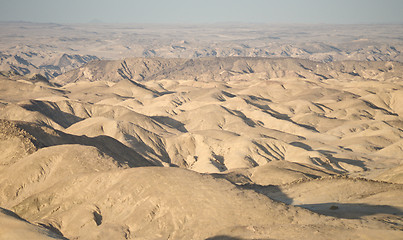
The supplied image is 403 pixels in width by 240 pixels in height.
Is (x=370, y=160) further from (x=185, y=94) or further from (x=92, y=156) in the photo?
(x=185, y=94)

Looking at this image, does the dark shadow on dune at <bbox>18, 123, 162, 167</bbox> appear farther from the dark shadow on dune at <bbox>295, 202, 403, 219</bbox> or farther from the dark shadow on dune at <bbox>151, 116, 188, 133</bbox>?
A: the dark shadow on dune at <bbox>151, 116, 188, 133</bbox>

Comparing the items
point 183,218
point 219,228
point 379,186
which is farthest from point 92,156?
point 379,186

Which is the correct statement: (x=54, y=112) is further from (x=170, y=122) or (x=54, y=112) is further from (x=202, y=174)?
(x=202, y=174)

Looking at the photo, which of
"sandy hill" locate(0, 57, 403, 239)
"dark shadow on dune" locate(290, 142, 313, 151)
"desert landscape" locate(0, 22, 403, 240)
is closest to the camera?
"desert landscape" locate(0, 22, 403, 240)

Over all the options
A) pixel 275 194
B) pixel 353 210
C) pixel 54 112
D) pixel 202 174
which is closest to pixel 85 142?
pixel 202 174

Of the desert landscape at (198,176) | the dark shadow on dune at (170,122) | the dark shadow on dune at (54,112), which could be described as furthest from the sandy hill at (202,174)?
the dark shadow on dune at (54,112)

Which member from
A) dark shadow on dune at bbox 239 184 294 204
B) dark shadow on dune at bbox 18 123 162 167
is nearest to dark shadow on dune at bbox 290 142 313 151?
dark shadow on dune at bbox 18 123 162 167
